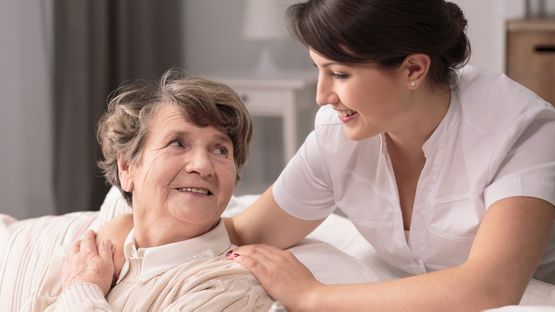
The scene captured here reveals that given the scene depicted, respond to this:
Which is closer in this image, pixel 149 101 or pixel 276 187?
pixel 149 101

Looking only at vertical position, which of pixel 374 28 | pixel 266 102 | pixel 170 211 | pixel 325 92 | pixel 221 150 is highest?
pixel 374 28

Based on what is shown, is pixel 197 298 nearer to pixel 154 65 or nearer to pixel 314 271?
pixel 314 271

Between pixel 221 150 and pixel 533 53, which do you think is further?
pixel 533 53

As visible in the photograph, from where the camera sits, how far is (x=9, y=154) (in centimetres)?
386

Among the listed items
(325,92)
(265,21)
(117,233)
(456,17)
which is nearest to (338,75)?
(325,92)

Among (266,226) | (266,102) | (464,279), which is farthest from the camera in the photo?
(266,102)

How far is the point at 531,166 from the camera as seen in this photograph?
1.79 metres

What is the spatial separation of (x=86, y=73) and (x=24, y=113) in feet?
1.05

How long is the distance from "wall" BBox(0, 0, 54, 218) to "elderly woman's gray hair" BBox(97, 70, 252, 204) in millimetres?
1975

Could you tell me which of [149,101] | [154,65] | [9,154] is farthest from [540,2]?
[149,101]

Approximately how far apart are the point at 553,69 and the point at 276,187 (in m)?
2.10

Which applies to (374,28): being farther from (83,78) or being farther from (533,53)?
(83,78)

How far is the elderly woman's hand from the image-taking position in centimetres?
180

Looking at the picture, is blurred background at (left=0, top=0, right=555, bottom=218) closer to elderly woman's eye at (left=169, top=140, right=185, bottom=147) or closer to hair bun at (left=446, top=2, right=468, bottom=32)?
hair bun at (left=446, top=2, right=468, bottom=32)
